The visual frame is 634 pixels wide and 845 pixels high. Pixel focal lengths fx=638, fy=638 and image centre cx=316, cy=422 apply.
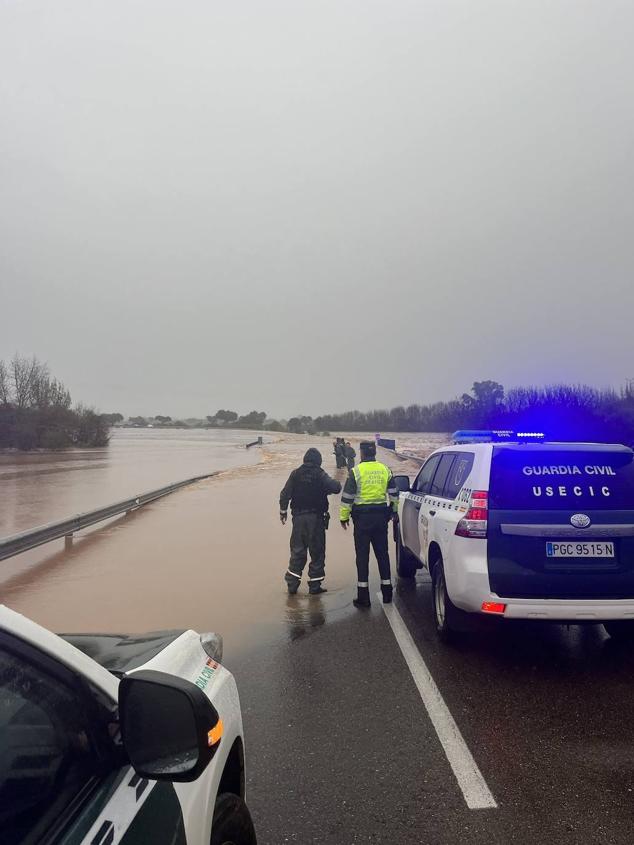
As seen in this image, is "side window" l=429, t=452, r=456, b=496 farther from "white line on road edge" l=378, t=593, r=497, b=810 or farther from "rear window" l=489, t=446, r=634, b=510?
"white line on road edge" l=378, t=593, r=497, b=810

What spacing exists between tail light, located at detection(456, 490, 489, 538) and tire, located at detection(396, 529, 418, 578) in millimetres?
3281

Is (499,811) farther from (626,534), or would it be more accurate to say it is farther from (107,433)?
(107,433)

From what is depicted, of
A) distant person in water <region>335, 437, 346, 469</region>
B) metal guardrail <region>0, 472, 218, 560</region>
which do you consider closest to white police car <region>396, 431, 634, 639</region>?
metal guardrail <region>0, 472, 218, 560</region>

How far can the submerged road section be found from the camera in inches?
128

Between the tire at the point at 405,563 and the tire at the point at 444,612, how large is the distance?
2.23 m

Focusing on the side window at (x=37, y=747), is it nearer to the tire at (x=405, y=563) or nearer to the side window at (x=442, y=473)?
the side window at (x=442, y=473)

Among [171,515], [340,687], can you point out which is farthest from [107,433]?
[340,687]

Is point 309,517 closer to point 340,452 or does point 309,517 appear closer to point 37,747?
point 37,747

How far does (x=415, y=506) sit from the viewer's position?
7.47m

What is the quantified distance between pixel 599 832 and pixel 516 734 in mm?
1072

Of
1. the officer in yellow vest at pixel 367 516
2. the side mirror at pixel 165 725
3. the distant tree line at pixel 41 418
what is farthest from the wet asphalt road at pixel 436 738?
the distant tree line at pixel 41 418

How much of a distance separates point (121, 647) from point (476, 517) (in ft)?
11.2

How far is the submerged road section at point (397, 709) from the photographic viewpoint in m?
3.26

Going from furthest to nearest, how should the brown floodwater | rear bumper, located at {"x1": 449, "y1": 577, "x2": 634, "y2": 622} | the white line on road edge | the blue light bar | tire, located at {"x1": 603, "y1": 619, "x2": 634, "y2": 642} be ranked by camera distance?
the brown floodwater → the blue light bar → tire, located at {"x1": 603, "y1": 619, "x2": 634, "y2": 642} → rear bumper, located at {"x1": 449, "y1": 577, "x2": 634, "y2": 622} → the white line on road edge
